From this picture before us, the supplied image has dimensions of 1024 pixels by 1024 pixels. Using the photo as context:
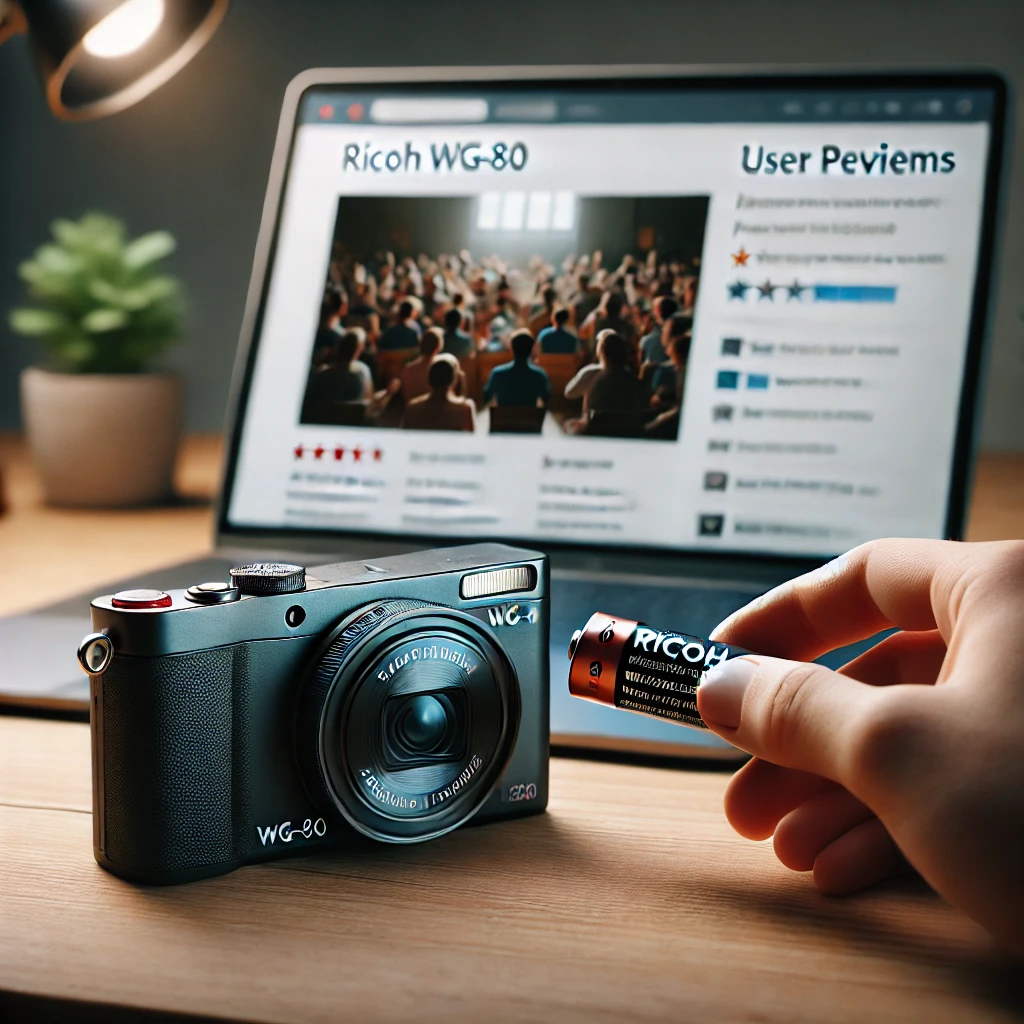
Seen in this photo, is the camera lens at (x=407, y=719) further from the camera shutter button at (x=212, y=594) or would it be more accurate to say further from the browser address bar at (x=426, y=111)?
the browser address bar at (x=426, y=111)

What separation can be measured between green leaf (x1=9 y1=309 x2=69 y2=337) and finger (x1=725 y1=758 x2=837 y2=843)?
0.78 metres

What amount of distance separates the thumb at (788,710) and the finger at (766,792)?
0.04 m

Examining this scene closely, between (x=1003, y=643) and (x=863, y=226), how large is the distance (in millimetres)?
422

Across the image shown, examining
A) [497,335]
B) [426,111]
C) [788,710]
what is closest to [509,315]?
[497,335]

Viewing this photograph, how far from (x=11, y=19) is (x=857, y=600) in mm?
642

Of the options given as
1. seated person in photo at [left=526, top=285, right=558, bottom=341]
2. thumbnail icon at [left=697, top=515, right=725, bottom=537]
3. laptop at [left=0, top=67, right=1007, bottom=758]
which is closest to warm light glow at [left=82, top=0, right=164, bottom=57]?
laptop at [left=0, top=67, right=1007, bottom=758]

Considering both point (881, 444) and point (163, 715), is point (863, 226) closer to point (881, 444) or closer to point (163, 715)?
point (881, 444)

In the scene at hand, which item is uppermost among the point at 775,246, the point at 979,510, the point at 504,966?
the point at 775,246

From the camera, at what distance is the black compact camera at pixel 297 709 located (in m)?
0.33

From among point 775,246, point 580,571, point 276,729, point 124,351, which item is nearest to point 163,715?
point 276,729

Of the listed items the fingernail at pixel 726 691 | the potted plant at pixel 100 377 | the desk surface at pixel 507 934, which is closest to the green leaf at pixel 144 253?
the potted plant at pixel 100 377

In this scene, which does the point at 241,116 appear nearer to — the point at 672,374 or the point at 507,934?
the point at 672,374

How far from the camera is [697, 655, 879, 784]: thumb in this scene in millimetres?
289

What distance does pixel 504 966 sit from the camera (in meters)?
0.30
